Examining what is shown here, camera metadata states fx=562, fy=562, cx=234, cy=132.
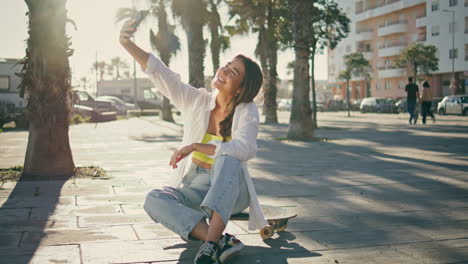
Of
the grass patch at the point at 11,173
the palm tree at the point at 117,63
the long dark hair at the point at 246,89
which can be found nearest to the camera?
the long dark hair at the point at 246,89

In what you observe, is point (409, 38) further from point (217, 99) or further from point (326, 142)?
point (217, 99)

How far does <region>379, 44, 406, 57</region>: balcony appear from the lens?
68.2 m

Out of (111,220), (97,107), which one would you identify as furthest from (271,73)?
(111,220)

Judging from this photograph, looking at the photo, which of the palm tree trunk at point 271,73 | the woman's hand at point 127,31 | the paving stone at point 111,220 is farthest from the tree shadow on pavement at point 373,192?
the palm tree trunk at point 271,73

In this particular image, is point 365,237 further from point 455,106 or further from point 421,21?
point 421,21

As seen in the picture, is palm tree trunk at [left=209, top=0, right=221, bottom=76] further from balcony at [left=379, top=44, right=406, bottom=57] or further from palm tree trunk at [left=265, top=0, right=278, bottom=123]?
balcony at [left=379, top=44, right=406, bottom=57]

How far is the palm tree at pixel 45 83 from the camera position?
7.78 metres

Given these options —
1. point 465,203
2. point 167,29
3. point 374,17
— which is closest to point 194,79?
point 167,29

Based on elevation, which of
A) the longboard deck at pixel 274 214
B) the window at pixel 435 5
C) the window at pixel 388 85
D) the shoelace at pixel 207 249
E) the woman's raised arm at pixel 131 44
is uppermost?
the window at pixel 435 5

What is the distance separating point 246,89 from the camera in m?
3.87

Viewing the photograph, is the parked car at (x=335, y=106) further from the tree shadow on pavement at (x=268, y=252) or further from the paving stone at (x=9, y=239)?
the paving stone at (x=9, y=239)

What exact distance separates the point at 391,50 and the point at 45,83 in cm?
6592

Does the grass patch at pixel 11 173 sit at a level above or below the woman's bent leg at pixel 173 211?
below

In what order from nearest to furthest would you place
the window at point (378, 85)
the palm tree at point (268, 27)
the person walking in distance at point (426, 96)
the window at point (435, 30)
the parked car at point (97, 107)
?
the person walking in distance at point (426, 96), the palm tree at point (268, 27), the parked car at point (97, 107), the window at point (435, 30), the window at point (378, 85)
